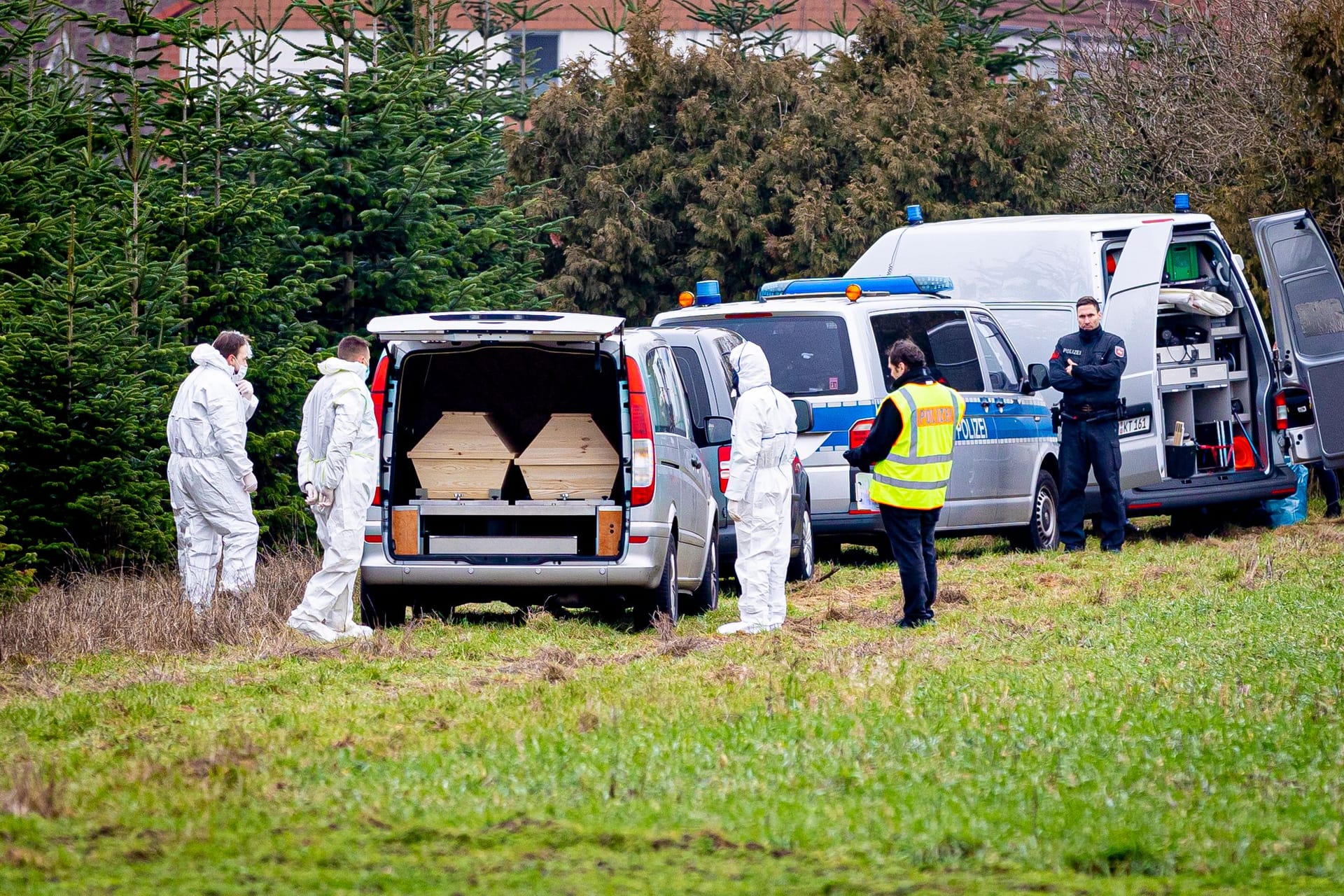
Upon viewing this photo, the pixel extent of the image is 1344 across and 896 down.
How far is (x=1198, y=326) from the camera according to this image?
1548cm

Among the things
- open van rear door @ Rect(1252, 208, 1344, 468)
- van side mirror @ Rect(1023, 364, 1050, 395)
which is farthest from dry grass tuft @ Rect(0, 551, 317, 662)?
open van rear door @ Rect(1252, 208, 1344, 468)

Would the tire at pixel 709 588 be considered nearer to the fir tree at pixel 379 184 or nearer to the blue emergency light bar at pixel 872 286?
the blue emergency light bar at pixel 872 286

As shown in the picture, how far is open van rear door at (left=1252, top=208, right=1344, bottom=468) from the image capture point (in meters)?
15.6

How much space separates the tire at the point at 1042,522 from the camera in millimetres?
14523

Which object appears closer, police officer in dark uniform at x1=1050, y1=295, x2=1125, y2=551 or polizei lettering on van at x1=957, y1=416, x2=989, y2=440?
polizei lettering on van at x1=957, y1=416, x2=989, y2=440

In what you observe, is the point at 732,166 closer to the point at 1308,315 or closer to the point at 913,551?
the point at 1308,315

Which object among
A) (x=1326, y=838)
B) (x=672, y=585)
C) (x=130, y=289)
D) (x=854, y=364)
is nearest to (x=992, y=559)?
(x=854, y=364)

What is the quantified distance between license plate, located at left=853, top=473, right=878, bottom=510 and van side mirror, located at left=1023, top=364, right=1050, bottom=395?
79.5 inches

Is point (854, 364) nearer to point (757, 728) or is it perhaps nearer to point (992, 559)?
point (992, 559)

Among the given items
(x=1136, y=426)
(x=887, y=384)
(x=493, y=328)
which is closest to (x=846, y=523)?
(x=887, y=384)

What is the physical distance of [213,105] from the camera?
14.1m

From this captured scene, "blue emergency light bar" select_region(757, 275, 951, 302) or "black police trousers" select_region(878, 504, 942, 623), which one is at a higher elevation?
"blue emergency light bar" select_region(757, 275, 951, 302)

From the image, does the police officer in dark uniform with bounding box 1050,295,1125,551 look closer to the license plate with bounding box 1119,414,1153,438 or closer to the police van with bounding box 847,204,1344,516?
the license plate with bounding box 1119,414,1153,438

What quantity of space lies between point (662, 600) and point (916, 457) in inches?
66.3
